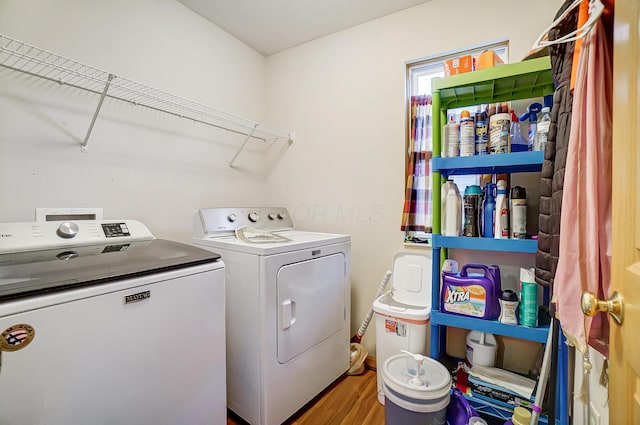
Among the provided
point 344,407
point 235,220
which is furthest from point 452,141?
point 344,407

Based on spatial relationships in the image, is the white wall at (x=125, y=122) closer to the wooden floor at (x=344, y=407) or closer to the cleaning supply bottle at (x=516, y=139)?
the wooden floor at (x=344, y=407)

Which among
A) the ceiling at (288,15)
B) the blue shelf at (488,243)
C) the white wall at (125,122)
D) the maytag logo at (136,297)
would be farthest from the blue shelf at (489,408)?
the ceiling at (288,15)

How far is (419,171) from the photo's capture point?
207 cm

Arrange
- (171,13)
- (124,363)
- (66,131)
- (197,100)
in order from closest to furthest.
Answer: (124,363) < (66,131) < (171,13) < (197,100)

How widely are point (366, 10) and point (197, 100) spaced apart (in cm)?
139

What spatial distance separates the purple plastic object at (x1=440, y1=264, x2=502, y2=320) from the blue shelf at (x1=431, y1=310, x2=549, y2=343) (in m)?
0.03

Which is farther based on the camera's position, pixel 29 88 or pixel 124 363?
pixel 29 88

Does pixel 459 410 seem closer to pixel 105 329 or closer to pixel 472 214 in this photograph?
pixel 472 214

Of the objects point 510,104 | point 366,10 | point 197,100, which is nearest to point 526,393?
point 510,104

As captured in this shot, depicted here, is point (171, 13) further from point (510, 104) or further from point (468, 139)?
point (510, 104)

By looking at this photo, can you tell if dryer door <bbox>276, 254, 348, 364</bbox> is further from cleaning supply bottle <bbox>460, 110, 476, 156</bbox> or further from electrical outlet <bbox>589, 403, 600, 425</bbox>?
electrical outlet <bbox>589, 403, 600, 425</bbox>

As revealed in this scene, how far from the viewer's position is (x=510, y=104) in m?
1.74

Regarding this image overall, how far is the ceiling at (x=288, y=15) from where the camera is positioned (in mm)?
2016

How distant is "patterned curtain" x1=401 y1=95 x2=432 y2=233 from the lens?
2.04 metres
